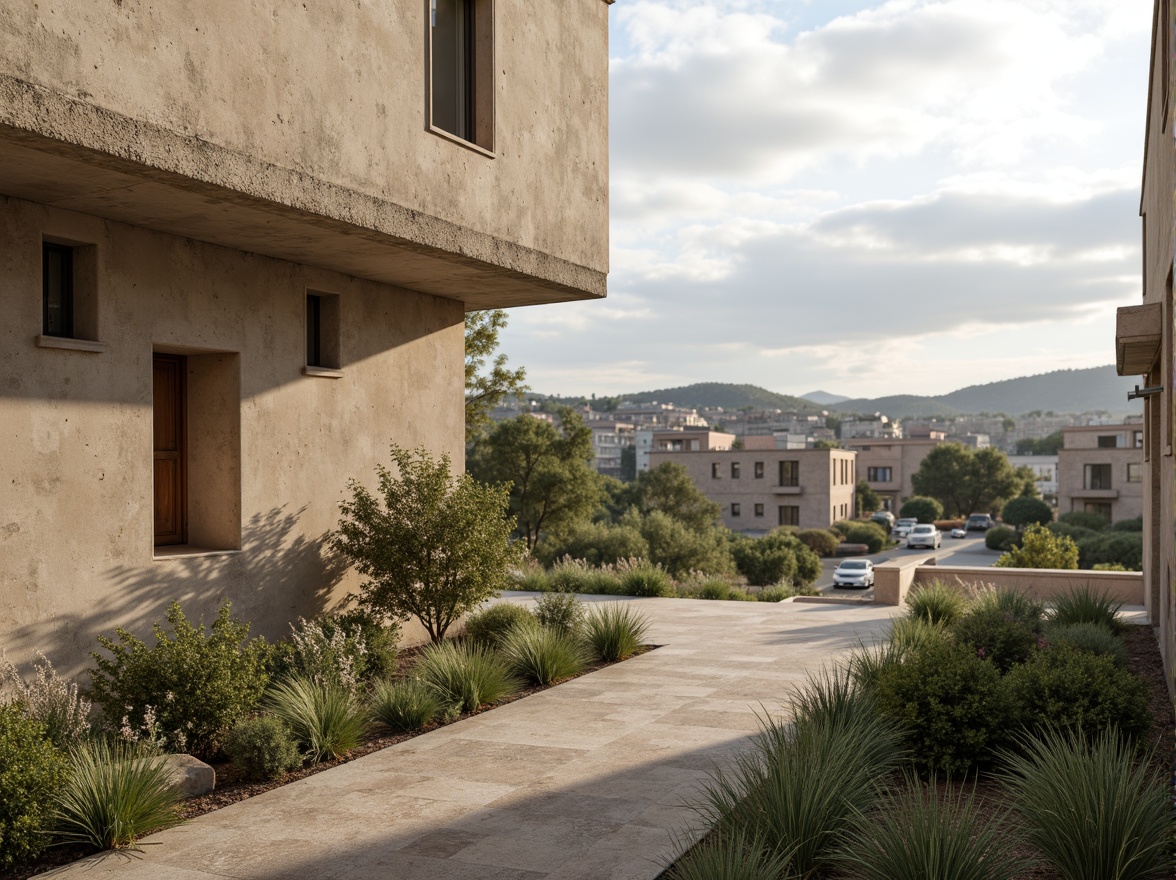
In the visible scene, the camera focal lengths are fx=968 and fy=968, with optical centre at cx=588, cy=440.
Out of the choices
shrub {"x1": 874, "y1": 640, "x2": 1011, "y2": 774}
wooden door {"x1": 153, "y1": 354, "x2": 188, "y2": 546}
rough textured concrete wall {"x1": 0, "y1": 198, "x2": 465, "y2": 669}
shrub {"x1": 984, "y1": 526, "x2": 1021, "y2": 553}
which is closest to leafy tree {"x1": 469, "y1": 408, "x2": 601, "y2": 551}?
rough textured concrete wall {"x1": 0, "y1": 198, "x2": 465, "y2": 669}

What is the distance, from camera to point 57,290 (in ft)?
27.2

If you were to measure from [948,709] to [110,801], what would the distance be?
5686 millimetres

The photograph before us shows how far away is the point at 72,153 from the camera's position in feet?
21.3

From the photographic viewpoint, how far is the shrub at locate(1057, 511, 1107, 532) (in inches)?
2630

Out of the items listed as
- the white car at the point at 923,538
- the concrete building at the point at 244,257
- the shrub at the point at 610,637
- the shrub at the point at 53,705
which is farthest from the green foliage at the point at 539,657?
the white car at the point at 923,538

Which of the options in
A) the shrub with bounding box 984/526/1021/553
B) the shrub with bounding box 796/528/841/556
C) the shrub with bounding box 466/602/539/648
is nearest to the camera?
the shrub with bounding box 466/602/539/648

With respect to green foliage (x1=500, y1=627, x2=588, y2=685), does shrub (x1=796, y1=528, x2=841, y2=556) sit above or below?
below

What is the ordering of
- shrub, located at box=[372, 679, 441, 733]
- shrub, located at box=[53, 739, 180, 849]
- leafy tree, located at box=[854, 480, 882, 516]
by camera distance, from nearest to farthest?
1. shrub, located at box=[53, 739, 180, 849]
2. shrub, located at box=[372, 679, 441, 733]
3. leafy tree, located at box=[854, 480, 882, 516]

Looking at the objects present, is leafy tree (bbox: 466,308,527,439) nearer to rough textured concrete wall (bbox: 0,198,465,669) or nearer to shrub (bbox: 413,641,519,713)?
rough textured concrete wall (bbox: 0,198,465,669)

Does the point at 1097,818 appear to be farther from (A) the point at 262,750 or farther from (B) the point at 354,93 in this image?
(B) the point at 354,93

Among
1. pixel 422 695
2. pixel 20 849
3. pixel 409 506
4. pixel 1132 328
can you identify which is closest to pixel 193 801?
pixel 20 849

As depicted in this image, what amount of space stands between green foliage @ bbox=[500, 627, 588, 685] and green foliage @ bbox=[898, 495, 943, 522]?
8513 cm

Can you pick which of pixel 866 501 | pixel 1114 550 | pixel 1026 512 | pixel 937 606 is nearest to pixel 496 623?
pixel 937 606

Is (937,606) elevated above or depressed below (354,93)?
below
